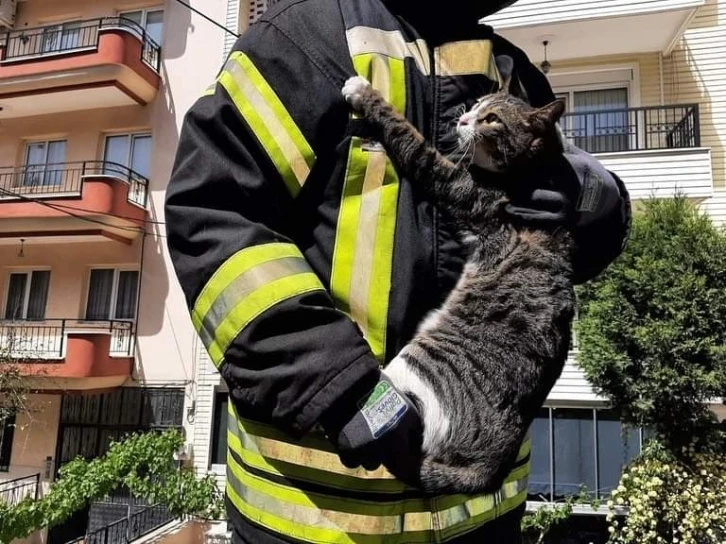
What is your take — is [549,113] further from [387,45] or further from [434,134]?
[387,45]

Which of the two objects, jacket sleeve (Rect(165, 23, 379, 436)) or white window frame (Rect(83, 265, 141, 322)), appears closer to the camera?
jacket sleeve (Rect(165, 23, 379, 436))

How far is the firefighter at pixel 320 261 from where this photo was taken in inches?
32.8

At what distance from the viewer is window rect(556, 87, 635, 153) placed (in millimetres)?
7613

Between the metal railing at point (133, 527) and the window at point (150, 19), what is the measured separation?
805 centimetres

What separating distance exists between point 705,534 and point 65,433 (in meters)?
9.21

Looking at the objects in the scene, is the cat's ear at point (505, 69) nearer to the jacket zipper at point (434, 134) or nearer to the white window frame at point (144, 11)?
the jacket zipper at point (434, 134)

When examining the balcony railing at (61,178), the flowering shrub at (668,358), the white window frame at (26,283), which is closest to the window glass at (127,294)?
the balcony railing at (61,178)

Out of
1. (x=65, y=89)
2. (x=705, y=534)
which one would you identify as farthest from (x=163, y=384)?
(x=705, y=534)

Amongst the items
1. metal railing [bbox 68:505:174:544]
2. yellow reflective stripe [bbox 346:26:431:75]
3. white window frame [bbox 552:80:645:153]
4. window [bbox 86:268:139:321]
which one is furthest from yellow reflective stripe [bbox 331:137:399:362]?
window [bbox 86:268:139:321]

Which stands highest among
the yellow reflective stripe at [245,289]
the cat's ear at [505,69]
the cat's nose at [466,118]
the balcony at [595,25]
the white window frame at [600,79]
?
the balcony at [595,25]

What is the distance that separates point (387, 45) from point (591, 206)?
0.62 meters

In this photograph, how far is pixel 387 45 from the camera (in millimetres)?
1091

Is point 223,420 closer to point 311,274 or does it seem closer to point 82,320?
point 82,320

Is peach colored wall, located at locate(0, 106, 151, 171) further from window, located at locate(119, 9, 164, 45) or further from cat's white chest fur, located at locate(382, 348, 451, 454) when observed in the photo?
cat's white chest fur, located at locate(382, 348, 451, 454)
